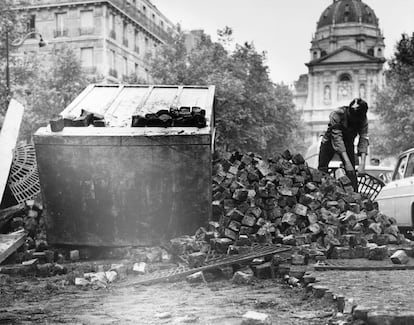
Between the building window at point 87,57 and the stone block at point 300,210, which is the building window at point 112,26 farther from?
the stone block at point 300,210

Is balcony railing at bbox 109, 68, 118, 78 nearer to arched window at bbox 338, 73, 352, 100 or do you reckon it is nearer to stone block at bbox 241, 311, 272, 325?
stone block at bbox 241, 311, 272, 325

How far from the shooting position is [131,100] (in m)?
9.98

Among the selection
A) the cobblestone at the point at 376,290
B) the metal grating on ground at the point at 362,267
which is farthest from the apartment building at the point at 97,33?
the cobblestone at the point at 376,290

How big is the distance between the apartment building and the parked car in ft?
102

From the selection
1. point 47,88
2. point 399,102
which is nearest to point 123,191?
point 47,88

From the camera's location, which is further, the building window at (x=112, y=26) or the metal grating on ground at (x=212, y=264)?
the building window at (x=112, y=26)

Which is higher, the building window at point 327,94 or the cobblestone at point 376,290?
the building window at point 327,94

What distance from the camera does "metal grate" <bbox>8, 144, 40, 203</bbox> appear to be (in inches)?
387

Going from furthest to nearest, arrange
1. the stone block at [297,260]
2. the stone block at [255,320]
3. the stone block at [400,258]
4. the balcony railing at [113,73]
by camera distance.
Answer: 1. the balcony railing at [113,73]
2. the stone block at [297,260]
3. the stone block at [400,258]
4. the stone block at [255,320]

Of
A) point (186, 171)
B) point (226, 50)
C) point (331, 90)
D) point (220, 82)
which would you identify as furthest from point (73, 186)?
point (331, 90)

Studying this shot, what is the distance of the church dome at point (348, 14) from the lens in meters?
109

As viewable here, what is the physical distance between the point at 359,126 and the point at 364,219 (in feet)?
7.49

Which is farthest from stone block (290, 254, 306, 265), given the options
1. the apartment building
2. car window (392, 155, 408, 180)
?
the apartment building

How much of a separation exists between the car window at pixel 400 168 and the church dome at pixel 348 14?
9982 centimetres
